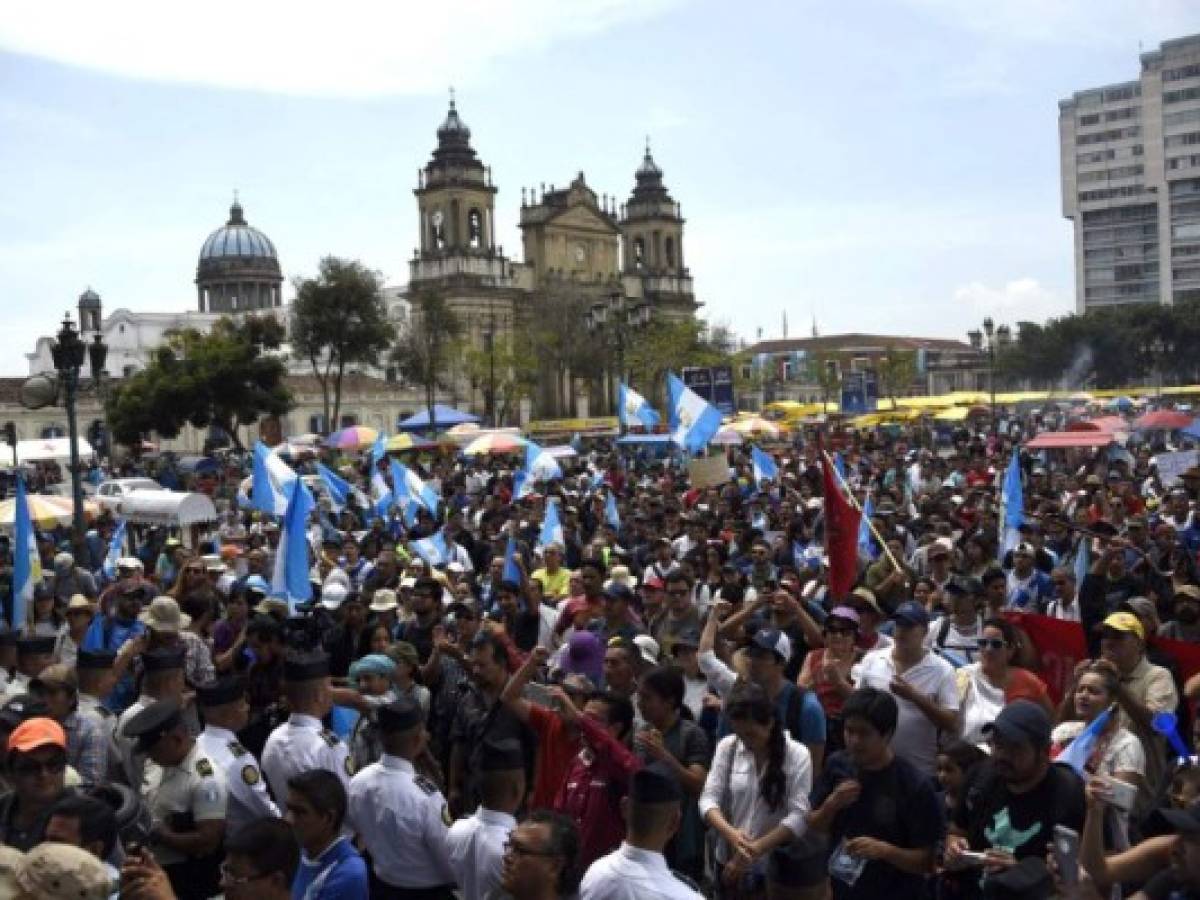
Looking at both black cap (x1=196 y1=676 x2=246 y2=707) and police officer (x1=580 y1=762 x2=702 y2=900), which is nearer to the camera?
police officer (x1=580 y1=762 x2=702 y2=900)

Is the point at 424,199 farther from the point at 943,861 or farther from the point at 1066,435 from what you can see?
the point at 943,861

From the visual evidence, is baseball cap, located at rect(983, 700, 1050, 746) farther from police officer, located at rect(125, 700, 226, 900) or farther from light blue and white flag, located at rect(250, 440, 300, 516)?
light blue and white flag, located at rect(250, 440, 300, 516)

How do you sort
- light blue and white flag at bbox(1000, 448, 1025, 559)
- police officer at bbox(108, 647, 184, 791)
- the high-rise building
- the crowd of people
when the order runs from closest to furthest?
the crowd of people
police officer at bbox(108, 647, 184, 791)
light blue and white flag at bbox(1000, 448, 1025, 559)
the high-rise building

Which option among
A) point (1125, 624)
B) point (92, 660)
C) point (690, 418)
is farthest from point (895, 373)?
point (92, 660)

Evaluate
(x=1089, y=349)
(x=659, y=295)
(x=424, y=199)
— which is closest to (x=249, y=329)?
(x=424, y=199)

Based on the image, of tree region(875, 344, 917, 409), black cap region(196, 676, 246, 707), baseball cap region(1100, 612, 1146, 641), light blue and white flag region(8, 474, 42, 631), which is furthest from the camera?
tree region(875, 344, 917, 409)

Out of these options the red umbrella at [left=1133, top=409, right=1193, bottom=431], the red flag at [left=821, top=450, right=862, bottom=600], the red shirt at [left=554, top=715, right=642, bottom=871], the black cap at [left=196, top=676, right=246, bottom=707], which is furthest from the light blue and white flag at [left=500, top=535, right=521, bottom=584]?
the red umbrella at [left=1133, top=409, right=1193, bottom=431]

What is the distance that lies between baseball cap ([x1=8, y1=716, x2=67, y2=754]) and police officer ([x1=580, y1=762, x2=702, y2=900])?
7.19 feet

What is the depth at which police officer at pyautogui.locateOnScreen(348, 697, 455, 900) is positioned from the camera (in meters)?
5.48

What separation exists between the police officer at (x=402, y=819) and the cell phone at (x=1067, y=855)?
2235 millimetres

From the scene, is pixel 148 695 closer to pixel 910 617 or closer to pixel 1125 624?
pixel 910 617

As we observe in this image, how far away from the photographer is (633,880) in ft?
14.5

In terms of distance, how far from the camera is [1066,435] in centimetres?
2480

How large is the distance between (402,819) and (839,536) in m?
6.18
